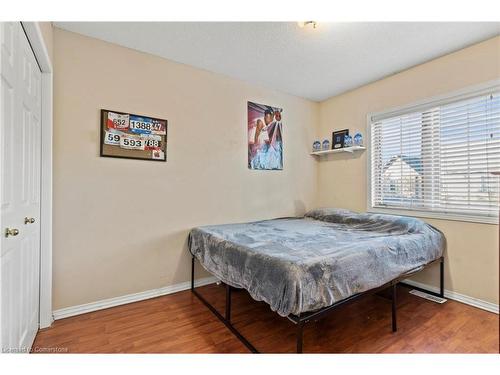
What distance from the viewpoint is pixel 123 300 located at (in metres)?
2.35

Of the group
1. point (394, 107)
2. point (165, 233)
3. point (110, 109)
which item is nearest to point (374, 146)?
point (394, 107)

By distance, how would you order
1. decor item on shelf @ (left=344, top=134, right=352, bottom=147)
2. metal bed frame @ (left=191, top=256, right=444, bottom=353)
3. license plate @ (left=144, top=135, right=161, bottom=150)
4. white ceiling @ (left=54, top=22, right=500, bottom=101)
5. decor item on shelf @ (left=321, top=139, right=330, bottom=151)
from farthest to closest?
decor item on shelf @ (left=321, top=139, right=330, bottom=151), decor item on shelf @ (left=344, top=134, right=352, bottom=147), license plate @ (left=144, top=135, right=161, bottom=150), white ceiling @ (left=54, top=22, right=500, bottom=101), metal bed frame @ (left=191, top=256, right=444, bottom=353)

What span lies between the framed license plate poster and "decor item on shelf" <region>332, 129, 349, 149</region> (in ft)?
7.60

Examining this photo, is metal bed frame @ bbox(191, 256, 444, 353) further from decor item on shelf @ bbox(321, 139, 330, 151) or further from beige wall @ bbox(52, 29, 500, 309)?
decor item on shelf @ bbox(321, 139, 330, 151)

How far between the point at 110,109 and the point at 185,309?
6.39ft

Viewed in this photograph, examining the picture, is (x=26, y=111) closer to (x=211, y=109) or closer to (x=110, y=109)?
(x=110, y=109)

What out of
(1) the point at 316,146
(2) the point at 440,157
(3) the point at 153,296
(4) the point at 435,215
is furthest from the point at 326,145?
(3) the point at 153,296

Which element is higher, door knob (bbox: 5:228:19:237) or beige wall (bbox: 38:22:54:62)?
beige wall (bbox: 38:22:54:62)

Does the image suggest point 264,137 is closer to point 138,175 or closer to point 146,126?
point 146,126

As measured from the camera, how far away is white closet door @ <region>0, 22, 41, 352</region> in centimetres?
119

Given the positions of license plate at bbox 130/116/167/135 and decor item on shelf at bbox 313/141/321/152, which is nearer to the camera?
license plate at bbox 130/116/167/135

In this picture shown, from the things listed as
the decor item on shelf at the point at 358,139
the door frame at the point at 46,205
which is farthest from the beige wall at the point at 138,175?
the decor item on shelf at the point at 358,139

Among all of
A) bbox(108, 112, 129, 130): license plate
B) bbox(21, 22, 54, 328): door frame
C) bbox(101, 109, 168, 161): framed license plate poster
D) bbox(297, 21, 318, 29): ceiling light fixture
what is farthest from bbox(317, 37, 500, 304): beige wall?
bbox(21, 22, 54, 328): door frame

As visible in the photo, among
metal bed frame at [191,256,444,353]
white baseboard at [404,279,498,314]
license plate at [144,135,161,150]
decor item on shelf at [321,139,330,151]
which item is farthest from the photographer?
decor item on shelf at [321,139,330,151]
